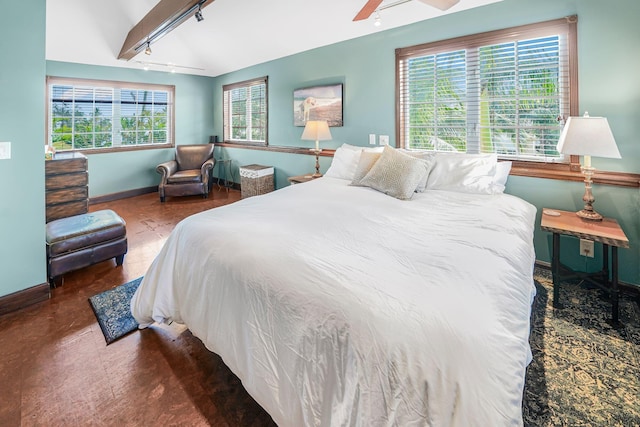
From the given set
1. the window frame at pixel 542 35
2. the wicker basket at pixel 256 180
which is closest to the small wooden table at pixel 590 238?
the window frame at pixel 542 35

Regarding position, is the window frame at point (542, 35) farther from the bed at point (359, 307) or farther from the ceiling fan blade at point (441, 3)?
the bed at point (359, 307)

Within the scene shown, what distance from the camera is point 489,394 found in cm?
83

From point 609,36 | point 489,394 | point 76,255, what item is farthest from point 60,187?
point 609,36

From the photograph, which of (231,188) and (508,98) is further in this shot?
(231,188)

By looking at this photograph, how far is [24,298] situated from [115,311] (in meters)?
0.72

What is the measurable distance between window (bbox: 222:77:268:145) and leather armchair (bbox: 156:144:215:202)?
85 centimetres

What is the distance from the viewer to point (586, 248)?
2.61m

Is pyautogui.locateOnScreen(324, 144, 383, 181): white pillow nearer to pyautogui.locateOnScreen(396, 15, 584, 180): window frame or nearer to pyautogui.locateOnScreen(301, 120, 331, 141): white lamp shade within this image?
pyautogui.locateOnScreen(301, 120, 331, 141): white lamp shade

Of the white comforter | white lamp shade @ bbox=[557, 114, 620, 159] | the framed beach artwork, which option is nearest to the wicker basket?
the framed beach artwork

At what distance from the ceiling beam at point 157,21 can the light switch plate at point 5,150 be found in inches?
82.4

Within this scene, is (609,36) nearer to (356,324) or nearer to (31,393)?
(356,324)

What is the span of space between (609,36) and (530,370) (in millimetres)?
2636

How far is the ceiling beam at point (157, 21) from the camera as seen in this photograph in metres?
3.36

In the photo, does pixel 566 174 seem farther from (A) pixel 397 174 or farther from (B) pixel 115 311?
(B) pixel 115 311
